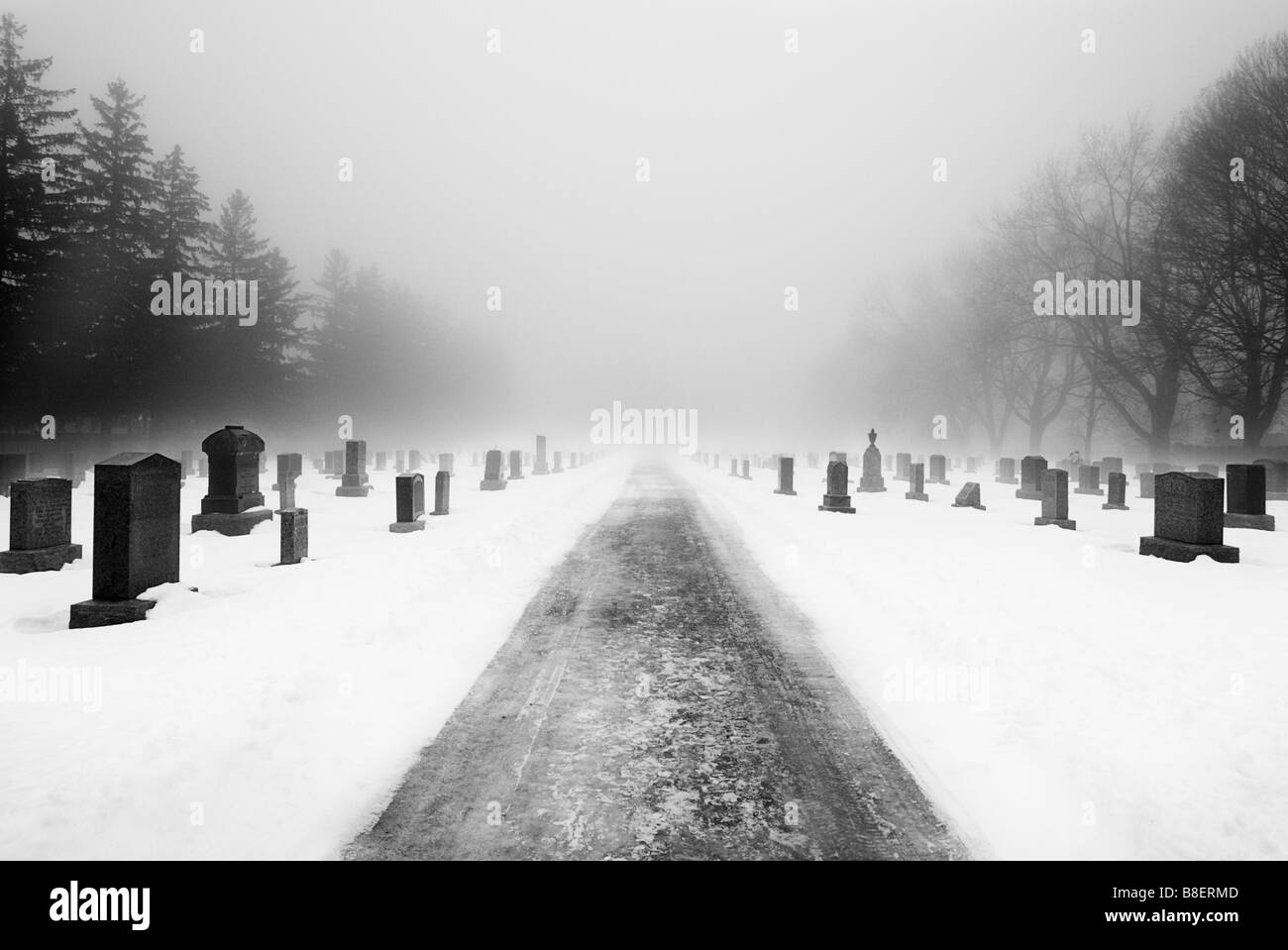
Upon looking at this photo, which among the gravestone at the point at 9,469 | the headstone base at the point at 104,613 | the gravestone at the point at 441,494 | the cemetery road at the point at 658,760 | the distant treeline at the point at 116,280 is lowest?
the cemetery road at the point at 658,760

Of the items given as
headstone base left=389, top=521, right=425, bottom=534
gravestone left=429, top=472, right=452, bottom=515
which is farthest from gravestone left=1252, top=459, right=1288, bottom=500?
headstone base left=389, top=521, right=425, bottom=534

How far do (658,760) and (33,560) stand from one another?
32.1ft

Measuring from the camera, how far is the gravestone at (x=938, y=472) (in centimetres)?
3030

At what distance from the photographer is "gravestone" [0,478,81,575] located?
840 centimetres

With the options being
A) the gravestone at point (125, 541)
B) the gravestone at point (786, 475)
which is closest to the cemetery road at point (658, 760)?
the gravestone at point (125, 541)

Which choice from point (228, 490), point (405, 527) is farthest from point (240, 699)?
point (228, 490)

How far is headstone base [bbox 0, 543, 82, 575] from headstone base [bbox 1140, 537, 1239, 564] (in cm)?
1645

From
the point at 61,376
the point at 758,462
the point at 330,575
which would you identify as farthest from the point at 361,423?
→ the point at 330,575

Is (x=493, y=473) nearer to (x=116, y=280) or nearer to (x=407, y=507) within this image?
(x=407, y=507)

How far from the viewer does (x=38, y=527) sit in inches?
340

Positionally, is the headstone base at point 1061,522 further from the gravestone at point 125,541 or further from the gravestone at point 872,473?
the gravestone at point 125,541

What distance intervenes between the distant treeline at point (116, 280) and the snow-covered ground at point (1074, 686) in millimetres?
31064

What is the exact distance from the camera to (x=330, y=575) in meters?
7.79
